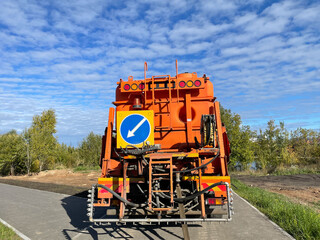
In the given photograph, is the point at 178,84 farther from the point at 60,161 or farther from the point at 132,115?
the point at 60,161

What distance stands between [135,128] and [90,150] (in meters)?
29.5

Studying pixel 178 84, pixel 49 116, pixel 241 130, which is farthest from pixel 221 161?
pixel 49 116

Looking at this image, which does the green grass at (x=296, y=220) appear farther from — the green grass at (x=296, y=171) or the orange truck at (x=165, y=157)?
the green grass at (x=296, y=171)

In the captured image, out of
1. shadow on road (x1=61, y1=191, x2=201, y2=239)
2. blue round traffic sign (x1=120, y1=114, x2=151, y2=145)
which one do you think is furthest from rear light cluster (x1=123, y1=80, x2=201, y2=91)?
shadow on road (x1=61, y1=191, x2=201, y2=239)

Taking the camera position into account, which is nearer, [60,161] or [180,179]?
[180,179]

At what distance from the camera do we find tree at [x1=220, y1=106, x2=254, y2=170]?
22.3 metres

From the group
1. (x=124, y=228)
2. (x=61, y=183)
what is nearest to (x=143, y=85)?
(x=124, y=228)

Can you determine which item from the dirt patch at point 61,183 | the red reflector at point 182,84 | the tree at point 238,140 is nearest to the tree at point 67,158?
the dirt patch at point 61,183

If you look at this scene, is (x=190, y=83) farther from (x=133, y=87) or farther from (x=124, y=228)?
(x=124, y=228)

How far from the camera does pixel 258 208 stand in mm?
7621

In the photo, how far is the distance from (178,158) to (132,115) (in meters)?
1.29

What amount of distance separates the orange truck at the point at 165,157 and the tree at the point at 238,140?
1720cm

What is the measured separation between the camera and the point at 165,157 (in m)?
4.53

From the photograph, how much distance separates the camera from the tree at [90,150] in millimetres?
32219
